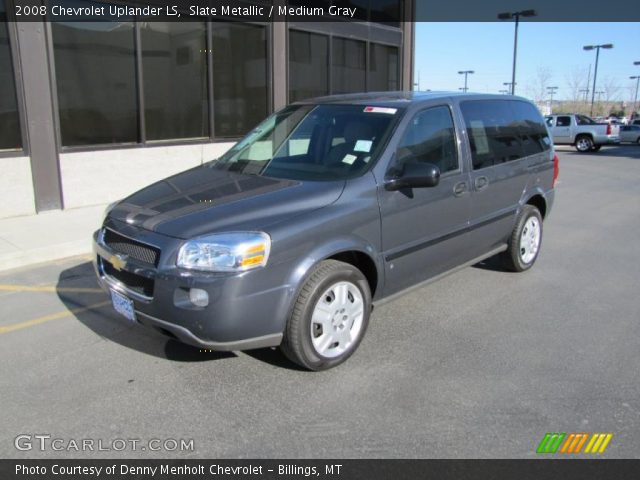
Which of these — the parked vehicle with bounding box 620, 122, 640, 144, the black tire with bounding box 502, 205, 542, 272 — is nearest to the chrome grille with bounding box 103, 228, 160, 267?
the black tire with bounding box 502, 205, 542, 272

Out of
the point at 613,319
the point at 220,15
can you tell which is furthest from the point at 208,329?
the point at 220,15

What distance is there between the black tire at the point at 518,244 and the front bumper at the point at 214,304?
3115 mm

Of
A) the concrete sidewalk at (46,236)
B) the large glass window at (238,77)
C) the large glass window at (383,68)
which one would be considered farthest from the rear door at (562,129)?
the concrete sidewalk at (46,236)

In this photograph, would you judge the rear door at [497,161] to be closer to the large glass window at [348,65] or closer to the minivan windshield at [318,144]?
the minivan windshield at [318,144]

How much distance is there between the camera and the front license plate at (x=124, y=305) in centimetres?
347

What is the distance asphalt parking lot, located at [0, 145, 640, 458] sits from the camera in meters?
2.95

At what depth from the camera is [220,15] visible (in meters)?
10.9

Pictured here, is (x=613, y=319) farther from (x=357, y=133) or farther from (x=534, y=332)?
(x=357, y=133)

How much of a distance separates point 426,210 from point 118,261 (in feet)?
7.35

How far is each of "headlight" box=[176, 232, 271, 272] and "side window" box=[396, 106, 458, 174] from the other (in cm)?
140

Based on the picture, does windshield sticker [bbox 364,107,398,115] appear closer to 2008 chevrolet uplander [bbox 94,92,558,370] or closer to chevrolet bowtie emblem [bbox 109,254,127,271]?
2008 chevrolet uplander [bbox 94,92,558,370]

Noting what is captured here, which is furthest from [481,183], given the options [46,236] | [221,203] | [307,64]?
[307,64]

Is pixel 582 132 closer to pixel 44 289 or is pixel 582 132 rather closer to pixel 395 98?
pixel 395 98

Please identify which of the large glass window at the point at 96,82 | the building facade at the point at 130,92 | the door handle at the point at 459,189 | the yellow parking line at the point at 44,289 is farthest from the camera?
the large glass window at the point at 96,82
